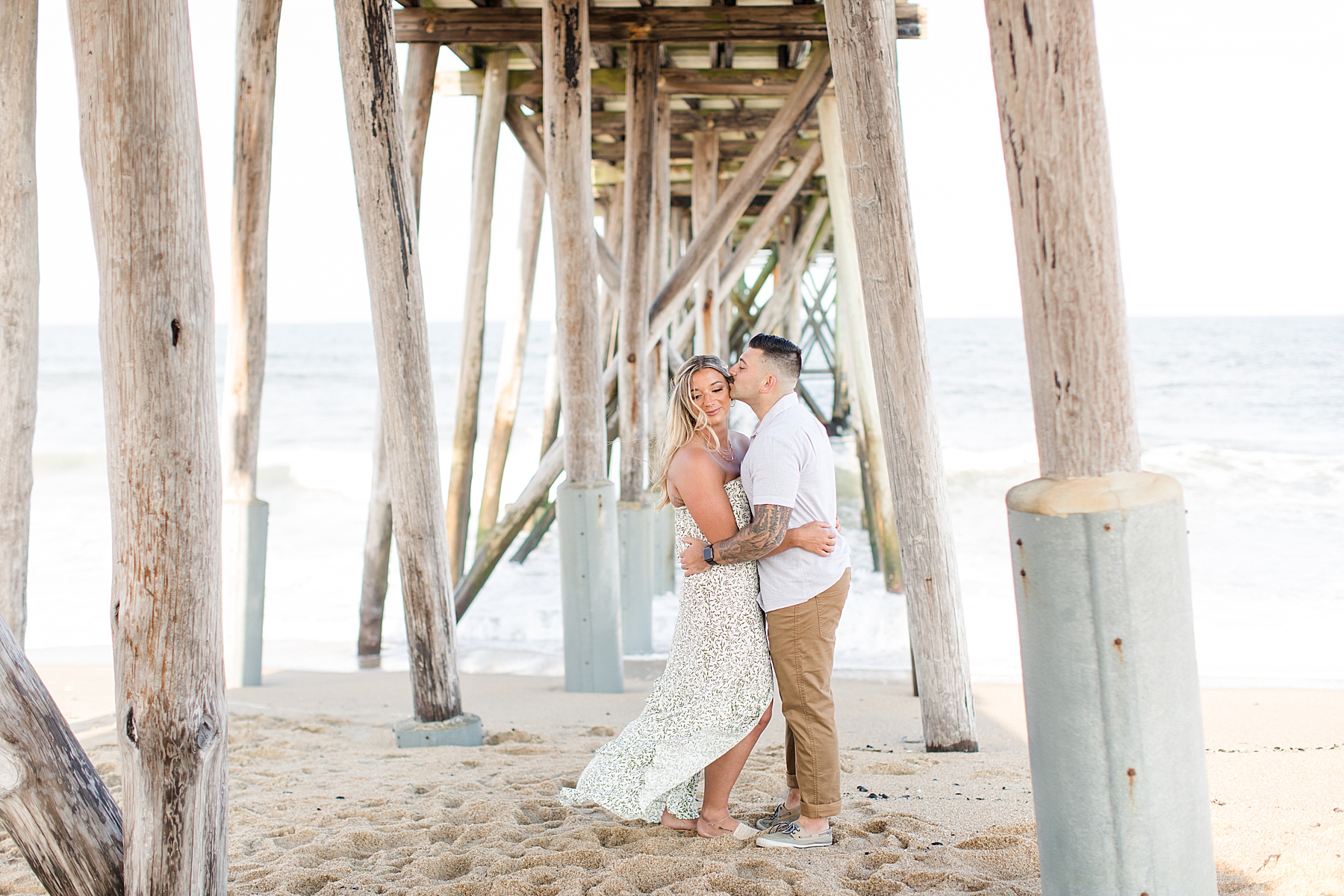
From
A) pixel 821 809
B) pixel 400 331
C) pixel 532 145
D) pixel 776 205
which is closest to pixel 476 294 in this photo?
pixel 532 145

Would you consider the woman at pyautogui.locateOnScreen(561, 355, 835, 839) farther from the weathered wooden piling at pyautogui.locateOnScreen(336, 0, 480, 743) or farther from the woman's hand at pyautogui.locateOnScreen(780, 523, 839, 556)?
the weathered wooden piling at pyautogui.locateOnScreen(336, 0, 480, 743)

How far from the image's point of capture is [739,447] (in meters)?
2.57

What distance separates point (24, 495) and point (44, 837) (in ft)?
5.20

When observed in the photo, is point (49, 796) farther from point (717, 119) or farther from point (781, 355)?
point (717, 119)

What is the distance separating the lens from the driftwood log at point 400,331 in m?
3.12

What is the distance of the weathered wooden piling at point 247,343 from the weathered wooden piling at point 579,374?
1.24 meters

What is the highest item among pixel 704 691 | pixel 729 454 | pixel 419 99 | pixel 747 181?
pixel 419 99

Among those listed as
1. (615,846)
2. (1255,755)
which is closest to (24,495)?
(615,846)

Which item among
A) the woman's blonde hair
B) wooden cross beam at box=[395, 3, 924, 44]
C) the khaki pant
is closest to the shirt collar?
the woman's blonde hair

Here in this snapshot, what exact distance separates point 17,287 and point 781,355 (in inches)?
87.8

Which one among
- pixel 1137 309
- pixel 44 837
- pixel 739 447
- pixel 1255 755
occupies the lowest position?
pixel 1255 755

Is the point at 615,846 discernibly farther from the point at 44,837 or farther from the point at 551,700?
the point at 551,700

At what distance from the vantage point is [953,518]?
1195cm

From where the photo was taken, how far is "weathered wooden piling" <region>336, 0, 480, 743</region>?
3.12 metres
